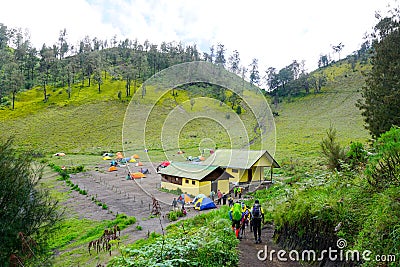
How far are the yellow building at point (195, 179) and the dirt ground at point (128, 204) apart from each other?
1.21 m

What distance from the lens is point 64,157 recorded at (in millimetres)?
44969

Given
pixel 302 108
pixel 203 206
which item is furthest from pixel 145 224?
pixel 302 108

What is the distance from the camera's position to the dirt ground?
22.9ft

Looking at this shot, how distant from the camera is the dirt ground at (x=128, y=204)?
6.99m

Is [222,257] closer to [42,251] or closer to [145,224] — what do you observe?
[42,251]

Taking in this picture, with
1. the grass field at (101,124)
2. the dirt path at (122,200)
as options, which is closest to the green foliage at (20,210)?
the dirt path at (122,200)

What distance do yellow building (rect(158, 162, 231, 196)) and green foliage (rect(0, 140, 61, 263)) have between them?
6842 mm

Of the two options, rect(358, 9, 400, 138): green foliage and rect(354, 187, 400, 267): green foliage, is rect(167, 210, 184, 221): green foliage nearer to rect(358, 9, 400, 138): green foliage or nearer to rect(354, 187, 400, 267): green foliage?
rect(358, 9, 400, 138): green foliage

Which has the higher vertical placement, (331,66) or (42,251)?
(331,66)

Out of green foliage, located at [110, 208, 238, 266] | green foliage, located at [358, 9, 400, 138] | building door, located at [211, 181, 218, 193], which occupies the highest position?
green foliage, located at [358, 9, 400, 138]

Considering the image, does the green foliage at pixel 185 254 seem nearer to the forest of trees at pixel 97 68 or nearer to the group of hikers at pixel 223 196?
the group of hikers at pixel 223 196

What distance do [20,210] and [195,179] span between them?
9.63 metres

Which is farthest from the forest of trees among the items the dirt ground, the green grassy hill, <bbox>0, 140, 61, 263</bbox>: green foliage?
<bbox>0, 140, 61, 263</bbox>: green foliage

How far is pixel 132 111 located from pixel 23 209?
457 cm
